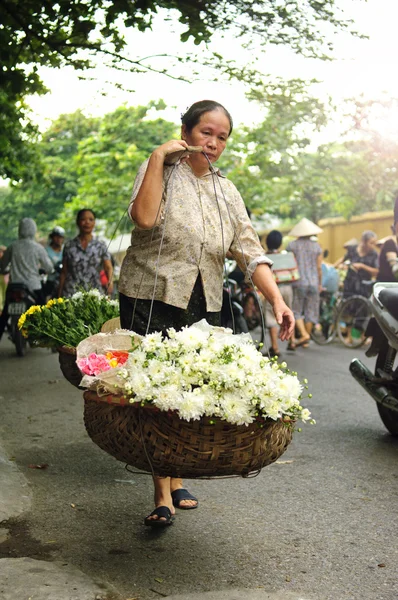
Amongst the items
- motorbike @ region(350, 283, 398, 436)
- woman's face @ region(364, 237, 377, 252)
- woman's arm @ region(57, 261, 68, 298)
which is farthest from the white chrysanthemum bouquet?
woman's face @ region(364, 237, 377, 252)

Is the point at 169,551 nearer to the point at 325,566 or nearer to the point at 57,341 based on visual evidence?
the point at 325,566

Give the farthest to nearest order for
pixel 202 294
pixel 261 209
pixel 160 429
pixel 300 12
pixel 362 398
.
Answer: pixel 261 209
pixel 362 398
pixel 300 12
pixel 202 294
pixel 160 429

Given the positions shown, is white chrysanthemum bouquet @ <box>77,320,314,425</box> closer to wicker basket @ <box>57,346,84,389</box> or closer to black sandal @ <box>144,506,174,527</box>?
black sandal @ <box>144,506,174,527</box>

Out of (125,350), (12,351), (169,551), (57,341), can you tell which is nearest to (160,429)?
Answer: (125,350)

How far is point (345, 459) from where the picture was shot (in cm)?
618

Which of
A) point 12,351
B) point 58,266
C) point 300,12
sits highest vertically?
point 300,12

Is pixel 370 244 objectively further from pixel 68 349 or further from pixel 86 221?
pixel 68 349

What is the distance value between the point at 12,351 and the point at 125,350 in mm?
10937

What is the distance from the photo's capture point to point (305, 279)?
14.1m

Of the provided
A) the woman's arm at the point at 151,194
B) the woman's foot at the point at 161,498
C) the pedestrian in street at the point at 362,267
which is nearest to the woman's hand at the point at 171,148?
the woman's arm at the point at 151,194

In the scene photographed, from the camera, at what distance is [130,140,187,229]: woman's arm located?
3914mm

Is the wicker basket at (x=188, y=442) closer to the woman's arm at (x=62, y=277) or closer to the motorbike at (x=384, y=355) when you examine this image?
the motorbike at (x=384, y=355)

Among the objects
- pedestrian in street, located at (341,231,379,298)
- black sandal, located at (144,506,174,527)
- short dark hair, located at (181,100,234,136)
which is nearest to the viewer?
short dark hair, located at (181,100,234,136)

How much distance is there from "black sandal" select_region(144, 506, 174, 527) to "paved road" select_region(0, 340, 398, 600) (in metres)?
0.05
